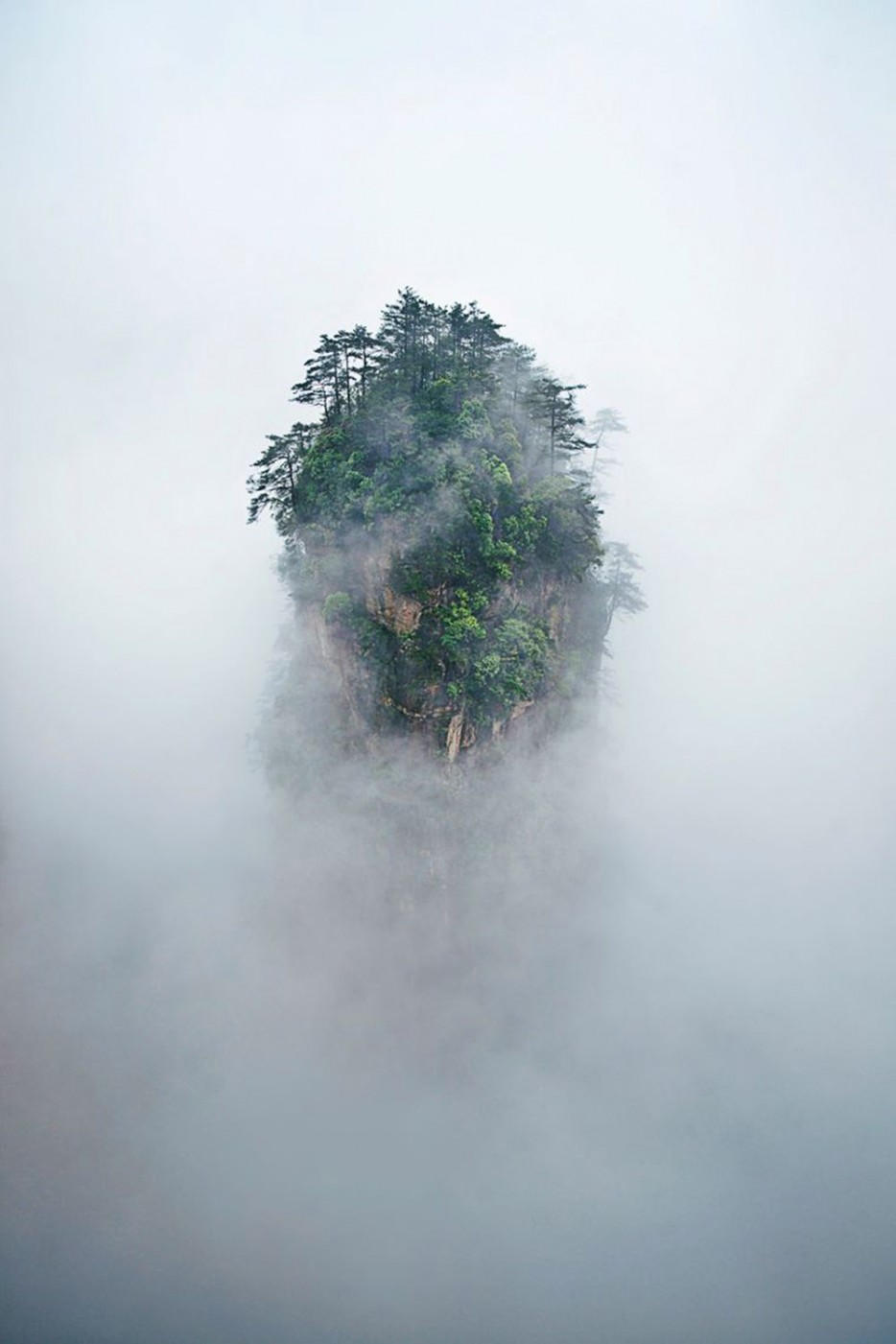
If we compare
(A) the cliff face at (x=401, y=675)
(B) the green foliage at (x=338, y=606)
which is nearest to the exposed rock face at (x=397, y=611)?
(A) the cliff face at (x=401, y=675)

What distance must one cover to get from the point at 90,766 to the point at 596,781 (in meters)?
35.7

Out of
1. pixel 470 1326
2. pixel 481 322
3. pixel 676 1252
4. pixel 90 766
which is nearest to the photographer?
pixel 470 1326

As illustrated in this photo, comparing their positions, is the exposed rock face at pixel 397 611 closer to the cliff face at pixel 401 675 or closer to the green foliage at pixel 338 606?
the cliff face at pixel 401 675

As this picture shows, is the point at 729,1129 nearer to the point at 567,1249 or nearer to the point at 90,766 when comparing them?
the point at 567,1249

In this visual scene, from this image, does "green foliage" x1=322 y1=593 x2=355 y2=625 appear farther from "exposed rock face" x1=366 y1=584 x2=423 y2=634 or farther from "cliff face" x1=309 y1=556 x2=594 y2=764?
"exposed rock face" x1=366 y1=584 x2=423 y2=634

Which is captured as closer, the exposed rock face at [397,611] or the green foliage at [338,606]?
the exposed rock face at [397,611]

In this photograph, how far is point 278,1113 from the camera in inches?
1320

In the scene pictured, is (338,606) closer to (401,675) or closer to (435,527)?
(401,675)

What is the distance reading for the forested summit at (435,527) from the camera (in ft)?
106

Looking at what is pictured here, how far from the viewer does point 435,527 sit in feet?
105

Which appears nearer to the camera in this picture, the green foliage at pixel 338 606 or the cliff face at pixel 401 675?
the cliff face at pixel 401 675

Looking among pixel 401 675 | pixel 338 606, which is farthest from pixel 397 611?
pixel 401 675

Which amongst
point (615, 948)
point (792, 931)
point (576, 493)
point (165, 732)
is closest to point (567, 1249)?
point (615, 948)

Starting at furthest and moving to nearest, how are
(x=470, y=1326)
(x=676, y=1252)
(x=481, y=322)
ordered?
(x=481, y=322) → (x=676, y=1252) → (x=470, y=1326)
